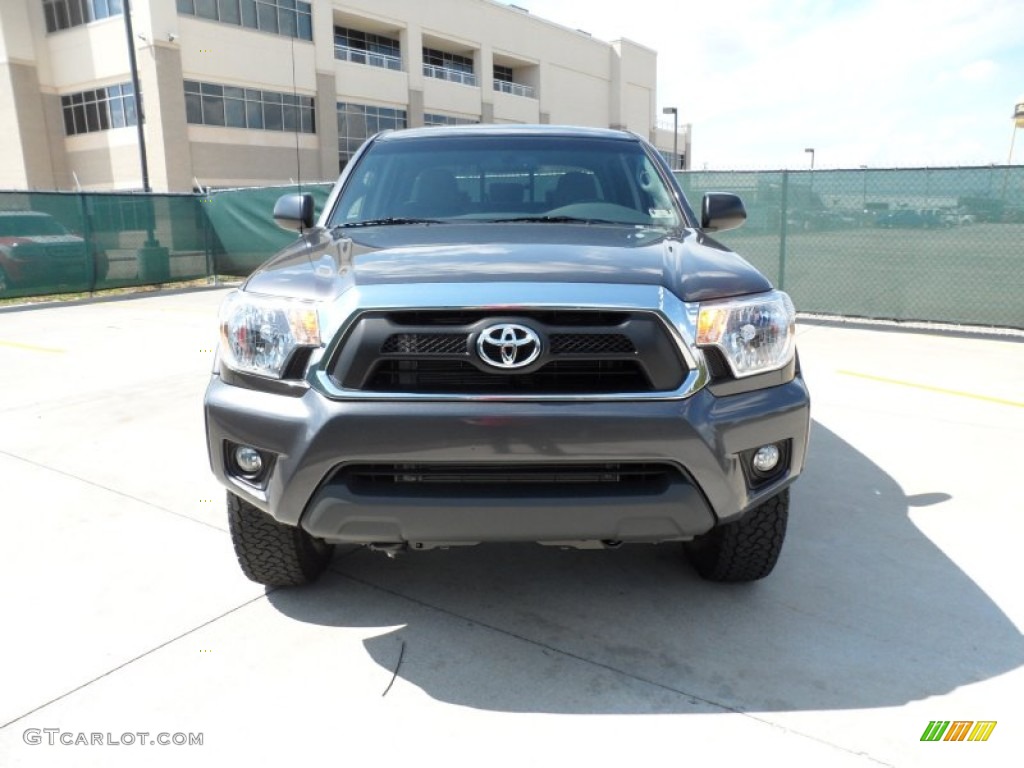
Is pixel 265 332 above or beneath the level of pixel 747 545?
above

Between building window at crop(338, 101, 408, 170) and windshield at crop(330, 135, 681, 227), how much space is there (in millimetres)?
35315

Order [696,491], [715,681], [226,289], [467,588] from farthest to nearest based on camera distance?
[226,289]
[467,588]
[715,681]
[696,491]

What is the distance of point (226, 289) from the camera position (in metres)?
15.4

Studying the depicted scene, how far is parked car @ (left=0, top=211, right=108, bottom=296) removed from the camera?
1286 centimetres

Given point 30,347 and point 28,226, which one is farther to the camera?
point 28,226

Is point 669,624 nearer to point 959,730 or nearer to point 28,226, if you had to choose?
point 959,730

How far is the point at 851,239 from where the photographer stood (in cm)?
1038

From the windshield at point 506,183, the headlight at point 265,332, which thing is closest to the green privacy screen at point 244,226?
the windshield at point 506,183

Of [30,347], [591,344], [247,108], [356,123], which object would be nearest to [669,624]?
[591,344]

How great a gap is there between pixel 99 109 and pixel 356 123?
36.9 ft

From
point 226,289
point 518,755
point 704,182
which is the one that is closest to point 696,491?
point 518,755

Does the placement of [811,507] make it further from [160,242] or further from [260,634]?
[160,242]

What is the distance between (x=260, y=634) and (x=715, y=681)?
1591 mm

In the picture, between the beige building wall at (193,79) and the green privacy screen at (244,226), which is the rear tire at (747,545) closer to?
the green privacy screen at (244,226)
